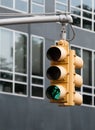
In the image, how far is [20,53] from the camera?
27.1m

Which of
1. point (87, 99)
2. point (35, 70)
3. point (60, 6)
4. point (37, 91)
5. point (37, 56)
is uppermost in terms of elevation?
point (60, 6)

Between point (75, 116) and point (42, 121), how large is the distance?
96.8 inches

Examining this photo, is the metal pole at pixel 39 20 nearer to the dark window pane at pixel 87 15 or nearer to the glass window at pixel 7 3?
the glass window at pixel 7 3

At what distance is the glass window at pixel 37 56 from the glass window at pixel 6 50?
1.47 metres

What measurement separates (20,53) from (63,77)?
1628 cm

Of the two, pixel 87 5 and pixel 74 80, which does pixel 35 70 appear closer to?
pixel 87 5

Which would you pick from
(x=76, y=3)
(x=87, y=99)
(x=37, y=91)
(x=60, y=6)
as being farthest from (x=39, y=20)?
(x=87, y=99)

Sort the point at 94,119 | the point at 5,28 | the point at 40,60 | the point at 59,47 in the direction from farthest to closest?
1. the point at 94,119
2. the point at 40,60
3. the point at 5,28
4. the point at 59,47

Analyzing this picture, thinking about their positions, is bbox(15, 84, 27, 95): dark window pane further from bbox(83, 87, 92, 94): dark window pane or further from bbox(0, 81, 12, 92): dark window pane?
bbox(83, 87, 92, 94): dark window pane

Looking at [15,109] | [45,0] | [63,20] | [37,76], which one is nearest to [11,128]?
[15,109]

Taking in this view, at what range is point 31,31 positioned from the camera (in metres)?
27.6

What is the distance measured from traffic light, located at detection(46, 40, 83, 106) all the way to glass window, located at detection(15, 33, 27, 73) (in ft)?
51.2

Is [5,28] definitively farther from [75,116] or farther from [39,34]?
[75,116]

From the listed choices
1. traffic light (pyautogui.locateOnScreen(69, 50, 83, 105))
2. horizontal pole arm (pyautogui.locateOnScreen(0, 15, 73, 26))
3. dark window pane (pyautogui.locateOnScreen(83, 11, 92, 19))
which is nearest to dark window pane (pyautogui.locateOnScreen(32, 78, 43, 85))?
dark window pane (pyautogui.locateOnScreen(83, 11, 92, 19))
